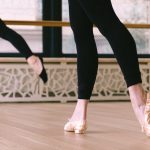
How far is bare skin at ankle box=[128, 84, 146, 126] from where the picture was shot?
1.63m

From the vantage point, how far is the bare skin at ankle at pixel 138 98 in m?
1.63

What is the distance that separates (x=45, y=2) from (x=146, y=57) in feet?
3.85

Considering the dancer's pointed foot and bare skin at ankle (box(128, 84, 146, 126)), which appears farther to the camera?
the dancer's pointed foot

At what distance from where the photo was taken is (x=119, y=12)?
4992mm

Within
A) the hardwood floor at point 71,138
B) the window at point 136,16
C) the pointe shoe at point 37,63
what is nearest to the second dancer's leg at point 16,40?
the pointe shoe at point 37,63

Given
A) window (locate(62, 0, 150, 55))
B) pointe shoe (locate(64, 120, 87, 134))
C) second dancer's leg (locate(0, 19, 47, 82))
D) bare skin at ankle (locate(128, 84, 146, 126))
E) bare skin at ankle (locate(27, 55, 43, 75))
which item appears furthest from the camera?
window (locate(62, 0, 150, 55))

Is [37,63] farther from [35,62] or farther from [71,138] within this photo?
[71,138]

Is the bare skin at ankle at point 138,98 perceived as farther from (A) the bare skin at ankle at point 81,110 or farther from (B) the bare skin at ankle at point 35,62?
(B) the bare skin at ankle at point 35,62

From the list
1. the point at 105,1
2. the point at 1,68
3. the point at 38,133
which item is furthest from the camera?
the point at 1,68

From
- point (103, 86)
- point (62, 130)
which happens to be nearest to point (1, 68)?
point (103, 86)

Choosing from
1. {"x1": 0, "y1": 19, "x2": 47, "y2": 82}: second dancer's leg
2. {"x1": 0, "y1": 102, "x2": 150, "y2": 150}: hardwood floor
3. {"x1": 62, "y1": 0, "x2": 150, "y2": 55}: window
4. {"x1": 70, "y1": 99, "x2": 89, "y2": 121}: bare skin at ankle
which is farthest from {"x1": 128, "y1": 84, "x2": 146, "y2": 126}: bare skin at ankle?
{"x1": 62, "y1": 0, "x2": 150, "y2": 55}: window

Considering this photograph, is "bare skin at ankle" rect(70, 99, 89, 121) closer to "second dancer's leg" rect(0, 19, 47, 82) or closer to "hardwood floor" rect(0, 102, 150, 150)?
"hardwood floor" rect(0, 102, 150, 150)

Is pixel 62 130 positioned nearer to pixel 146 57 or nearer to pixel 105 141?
pixel 105 141

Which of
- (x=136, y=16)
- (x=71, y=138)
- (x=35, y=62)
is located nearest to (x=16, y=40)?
(x=35, y=62)
